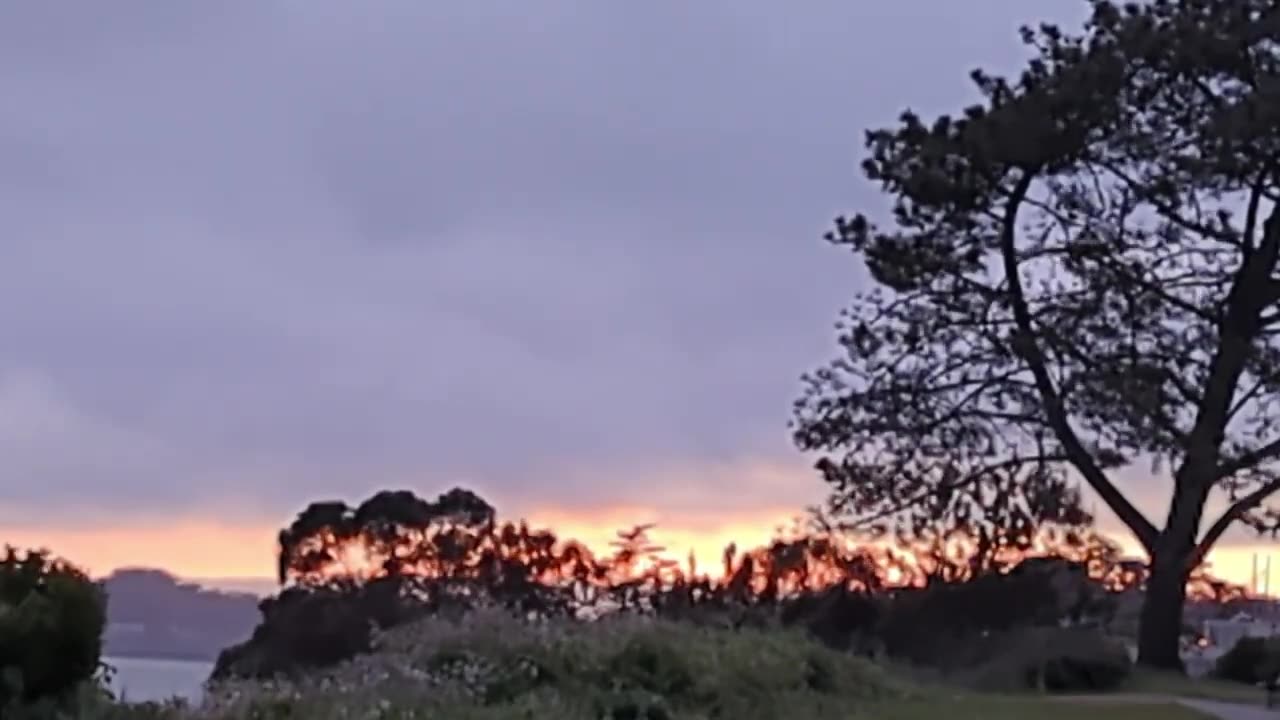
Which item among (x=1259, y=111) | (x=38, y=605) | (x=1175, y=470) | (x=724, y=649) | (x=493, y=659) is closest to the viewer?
(x=38, y=605)

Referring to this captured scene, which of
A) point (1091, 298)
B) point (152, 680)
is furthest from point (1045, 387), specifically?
point (152, 680)

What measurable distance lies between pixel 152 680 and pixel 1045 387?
65.9 ft

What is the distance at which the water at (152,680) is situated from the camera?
16156 millimetres

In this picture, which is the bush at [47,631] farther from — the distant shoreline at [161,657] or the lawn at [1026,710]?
the lawn at [1026,710]

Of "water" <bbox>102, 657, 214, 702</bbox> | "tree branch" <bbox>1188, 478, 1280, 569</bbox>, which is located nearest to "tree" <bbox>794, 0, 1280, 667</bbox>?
"tree branch" <bbox>1188, 478, 1280, 569</bbox>

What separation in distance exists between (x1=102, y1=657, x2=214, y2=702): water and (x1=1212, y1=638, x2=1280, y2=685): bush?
1770cm

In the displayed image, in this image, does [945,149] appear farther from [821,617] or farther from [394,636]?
[394,636]

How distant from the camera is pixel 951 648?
35.9 metres

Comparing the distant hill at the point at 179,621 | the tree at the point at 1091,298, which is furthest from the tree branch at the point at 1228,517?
the distant hill at the point at 179,621

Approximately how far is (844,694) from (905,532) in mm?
12377

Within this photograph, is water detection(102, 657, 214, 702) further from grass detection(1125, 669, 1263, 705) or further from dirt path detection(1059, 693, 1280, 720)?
grass detection(1125, 669, 1263, 705)

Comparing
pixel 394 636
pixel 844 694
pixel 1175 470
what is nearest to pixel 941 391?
pixel 1175 470

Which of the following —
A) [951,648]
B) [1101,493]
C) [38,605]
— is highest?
[1101,493]

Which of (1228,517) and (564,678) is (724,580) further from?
(564,678)
